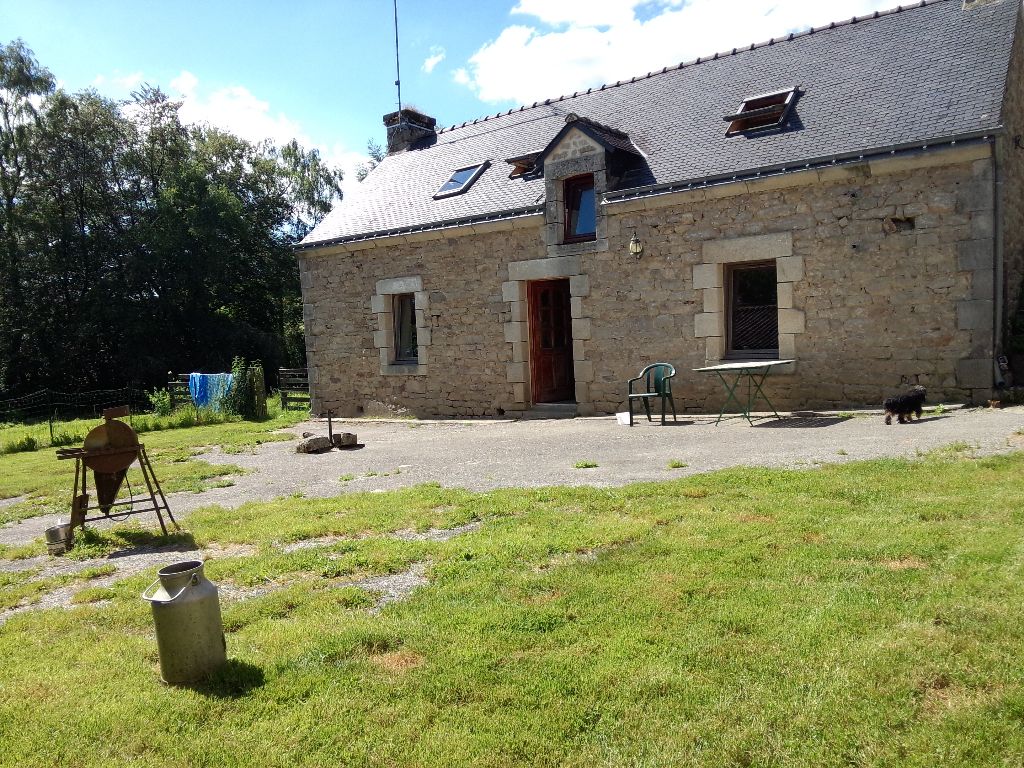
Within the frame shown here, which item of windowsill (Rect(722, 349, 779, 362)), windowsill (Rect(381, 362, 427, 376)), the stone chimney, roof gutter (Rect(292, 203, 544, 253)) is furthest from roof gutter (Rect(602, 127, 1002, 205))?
the stone chimney

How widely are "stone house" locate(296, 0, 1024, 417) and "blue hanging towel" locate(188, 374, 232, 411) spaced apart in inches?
91.0

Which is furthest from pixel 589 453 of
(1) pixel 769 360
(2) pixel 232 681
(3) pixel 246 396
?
(3) pixel 246 396

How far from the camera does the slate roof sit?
31.8 feet

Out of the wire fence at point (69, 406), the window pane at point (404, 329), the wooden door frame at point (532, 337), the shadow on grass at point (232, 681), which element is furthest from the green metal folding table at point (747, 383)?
the wire fence at point (69, 406)

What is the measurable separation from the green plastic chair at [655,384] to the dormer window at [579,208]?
252 centimetres

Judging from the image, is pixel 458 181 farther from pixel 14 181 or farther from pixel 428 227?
pixel 14 181

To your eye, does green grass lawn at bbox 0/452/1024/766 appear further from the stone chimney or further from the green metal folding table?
the stone chimney

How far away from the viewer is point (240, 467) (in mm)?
8891

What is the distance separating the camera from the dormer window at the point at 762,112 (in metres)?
11.0

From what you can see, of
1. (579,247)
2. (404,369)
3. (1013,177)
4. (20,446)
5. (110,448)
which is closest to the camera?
(110,448)

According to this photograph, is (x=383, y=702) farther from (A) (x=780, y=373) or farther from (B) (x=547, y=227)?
(B) (x=547, y=227)

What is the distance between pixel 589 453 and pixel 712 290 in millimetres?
3973

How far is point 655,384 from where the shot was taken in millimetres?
10414

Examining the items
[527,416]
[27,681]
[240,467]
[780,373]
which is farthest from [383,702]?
→ [527,416]
